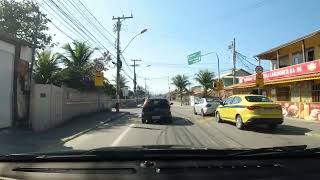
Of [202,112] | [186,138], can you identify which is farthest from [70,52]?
[186,138]

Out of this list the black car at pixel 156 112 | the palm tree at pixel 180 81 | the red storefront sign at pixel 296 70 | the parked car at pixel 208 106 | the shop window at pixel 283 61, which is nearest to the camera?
the black car at pixel 156 112

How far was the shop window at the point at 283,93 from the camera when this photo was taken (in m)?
34.1

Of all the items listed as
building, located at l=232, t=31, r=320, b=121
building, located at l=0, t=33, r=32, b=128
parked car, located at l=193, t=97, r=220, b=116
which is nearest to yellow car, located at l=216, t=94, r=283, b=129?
building, located at l=232, t=31, r=320, b=121

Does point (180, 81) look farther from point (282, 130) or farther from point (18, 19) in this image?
point (282, 130)

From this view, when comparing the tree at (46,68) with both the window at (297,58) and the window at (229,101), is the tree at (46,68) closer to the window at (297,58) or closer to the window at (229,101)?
the window at (229,101)

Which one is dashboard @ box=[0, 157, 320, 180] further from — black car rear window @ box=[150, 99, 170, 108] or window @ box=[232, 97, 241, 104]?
black car rear window @ box=[150, 99, 170, 108]

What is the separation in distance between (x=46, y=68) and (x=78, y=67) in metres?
4.98

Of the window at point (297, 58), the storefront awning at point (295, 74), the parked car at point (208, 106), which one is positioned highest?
the window at point (297, 58)

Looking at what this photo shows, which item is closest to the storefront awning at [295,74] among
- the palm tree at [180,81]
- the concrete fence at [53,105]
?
the concrete fence at [53,105]

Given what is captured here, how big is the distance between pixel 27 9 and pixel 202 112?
47.5ft

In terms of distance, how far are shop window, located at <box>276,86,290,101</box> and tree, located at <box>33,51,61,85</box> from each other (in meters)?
15.3

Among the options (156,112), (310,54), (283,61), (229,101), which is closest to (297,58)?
(310,54)

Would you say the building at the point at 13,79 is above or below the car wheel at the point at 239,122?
above

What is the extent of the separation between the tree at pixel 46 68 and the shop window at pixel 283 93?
15290mm
